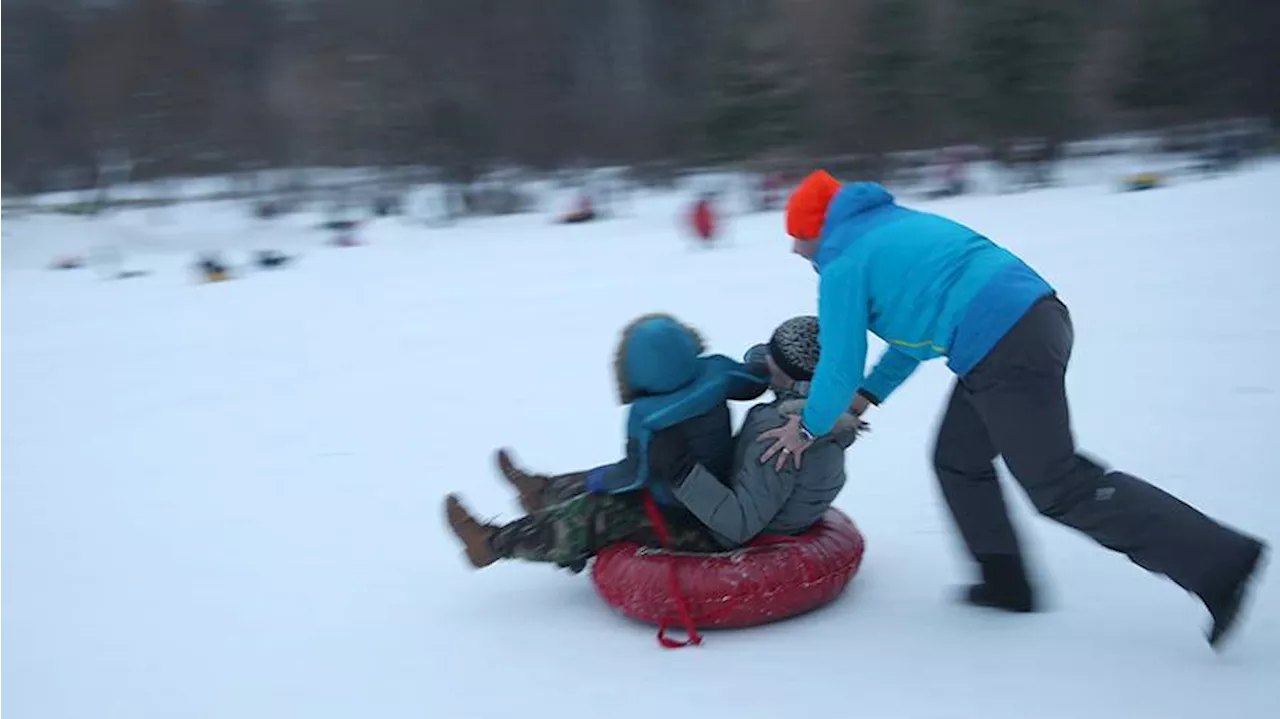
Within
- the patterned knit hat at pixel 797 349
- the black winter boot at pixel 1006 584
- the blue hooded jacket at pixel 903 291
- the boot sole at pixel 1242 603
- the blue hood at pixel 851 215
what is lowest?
the black winter boot at pixel 1006 584

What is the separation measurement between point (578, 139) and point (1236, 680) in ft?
131

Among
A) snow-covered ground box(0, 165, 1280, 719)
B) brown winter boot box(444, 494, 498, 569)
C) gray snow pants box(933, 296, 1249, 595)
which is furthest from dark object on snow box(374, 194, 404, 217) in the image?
gray snow pants box(933, 296, 1249, 595)

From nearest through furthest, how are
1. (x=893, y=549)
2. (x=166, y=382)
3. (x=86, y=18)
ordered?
1. (x=893, y=549)
2. (x=166, y=382)
3. (x=86, y=18)

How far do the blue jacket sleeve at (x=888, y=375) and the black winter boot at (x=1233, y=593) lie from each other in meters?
1.04

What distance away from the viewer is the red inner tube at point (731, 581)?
3.36 meters

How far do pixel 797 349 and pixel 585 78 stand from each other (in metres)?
44.9

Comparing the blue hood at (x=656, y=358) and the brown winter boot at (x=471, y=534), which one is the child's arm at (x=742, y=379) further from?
the brown winter boot at (x=471, y=534)

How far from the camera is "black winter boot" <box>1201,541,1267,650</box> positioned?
2811 millimetres

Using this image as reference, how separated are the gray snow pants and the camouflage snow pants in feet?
3.34

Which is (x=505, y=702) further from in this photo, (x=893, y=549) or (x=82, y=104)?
(x=82, y=104)

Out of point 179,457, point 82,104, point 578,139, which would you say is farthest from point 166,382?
point 82,104

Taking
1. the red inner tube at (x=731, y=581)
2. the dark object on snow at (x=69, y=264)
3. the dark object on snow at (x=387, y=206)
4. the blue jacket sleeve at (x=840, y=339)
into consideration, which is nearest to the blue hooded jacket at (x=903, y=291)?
the blue jacket sleeve at (x=840, y=339)

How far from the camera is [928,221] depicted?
10.1ft

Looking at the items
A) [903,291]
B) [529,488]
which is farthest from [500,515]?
[903,291]
